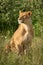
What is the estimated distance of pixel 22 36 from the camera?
9555 mm

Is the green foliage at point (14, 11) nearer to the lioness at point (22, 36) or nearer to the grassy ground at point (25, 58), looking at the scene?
the lioness at point (22, 36)

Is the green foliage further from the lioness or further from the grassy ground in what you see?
the grassy ground

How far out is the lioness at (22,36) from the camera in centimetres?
945

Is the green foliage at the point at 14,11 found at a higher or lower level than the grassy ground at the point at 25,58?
lower

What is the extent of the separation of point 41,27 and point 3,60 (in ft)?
13.3

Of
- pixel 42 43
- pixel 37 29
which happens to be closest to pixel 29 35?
pixel 42 43

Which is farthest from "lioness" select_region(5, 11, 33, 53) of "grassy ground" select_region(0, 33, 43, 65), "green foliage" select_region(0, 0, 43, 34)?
"green foliage" select_region(0, 0, 43, 34)

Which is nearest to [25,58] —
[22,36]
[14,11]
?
[22,36]

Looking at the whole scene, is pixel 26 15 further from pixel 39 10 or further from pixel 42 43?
pixel 39 10

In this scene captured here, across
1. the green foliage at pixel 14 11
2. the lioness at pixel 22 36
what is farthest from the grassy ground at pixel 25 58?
the green foliage at pixel 14 11

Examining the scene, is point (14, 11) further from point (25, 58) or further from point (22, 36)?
point (25, 58)

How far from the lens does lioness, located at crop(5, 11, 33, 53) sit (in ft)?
31.0

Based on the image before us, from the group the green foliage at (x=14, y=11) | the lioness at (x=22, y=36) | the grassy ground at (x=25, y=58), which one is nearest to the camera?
the grassy ground at (x=25, y=58)

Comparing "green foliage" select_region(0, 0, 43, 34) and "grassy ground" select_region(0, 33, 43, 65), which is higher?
"grassy ground" select_region(0, 33, 43, 65)
